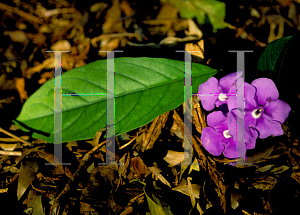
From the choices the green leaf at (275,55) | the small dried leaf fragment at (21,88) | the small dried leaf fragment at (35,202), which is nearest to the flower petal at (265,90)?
the green leaf at (275,55)

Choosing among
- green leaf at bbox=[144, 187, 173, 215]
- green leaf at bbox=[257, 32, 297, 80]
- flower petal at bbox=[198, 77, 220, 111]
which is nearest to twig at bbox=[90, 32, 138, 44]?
flower petal at bbox=[198, 77, 220, 111]

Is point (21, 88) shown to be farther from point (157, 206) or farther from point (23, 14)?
point (157, 206)

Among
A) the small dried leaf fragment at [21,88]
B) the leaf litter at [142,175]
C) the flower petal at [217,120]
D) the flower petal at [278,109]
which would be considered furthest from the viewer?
the small dried leaf fragment at [21,88]

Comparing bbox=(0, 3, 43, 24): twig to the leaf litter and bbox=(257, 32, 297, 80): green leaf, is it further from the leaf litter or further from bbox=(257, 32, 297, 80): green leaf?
bbox=(257, 32, 297, 80): green leaf

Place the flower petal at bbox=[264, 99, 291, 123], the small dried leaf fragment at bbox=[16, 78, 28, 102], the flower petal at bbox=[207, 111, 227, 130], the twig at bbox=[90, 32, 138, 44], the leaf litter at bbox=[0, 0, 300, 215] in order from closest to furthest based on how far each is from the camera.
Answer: the flower petal at bbox=[264, 99, 291, 123], the flower petal at bbox=[207, 111, 227, 130], the leaf litter at bbox=[0, 0, 300, 215], the small dried leaf fragment at bbox=[16, 78, 28, 102], the twig at bbox=[90, 32, 138, 44]

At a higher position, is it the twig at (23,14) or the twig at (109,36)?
the twig at (23,14)

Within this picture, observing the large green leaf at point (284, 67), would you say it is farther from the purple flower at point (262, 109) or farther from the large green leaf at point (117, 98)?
the large green leaf at point (117, 98)

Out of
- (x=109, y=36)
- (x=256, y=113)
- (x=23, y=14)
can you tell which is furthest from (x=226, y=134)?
(x=23, y=14)
